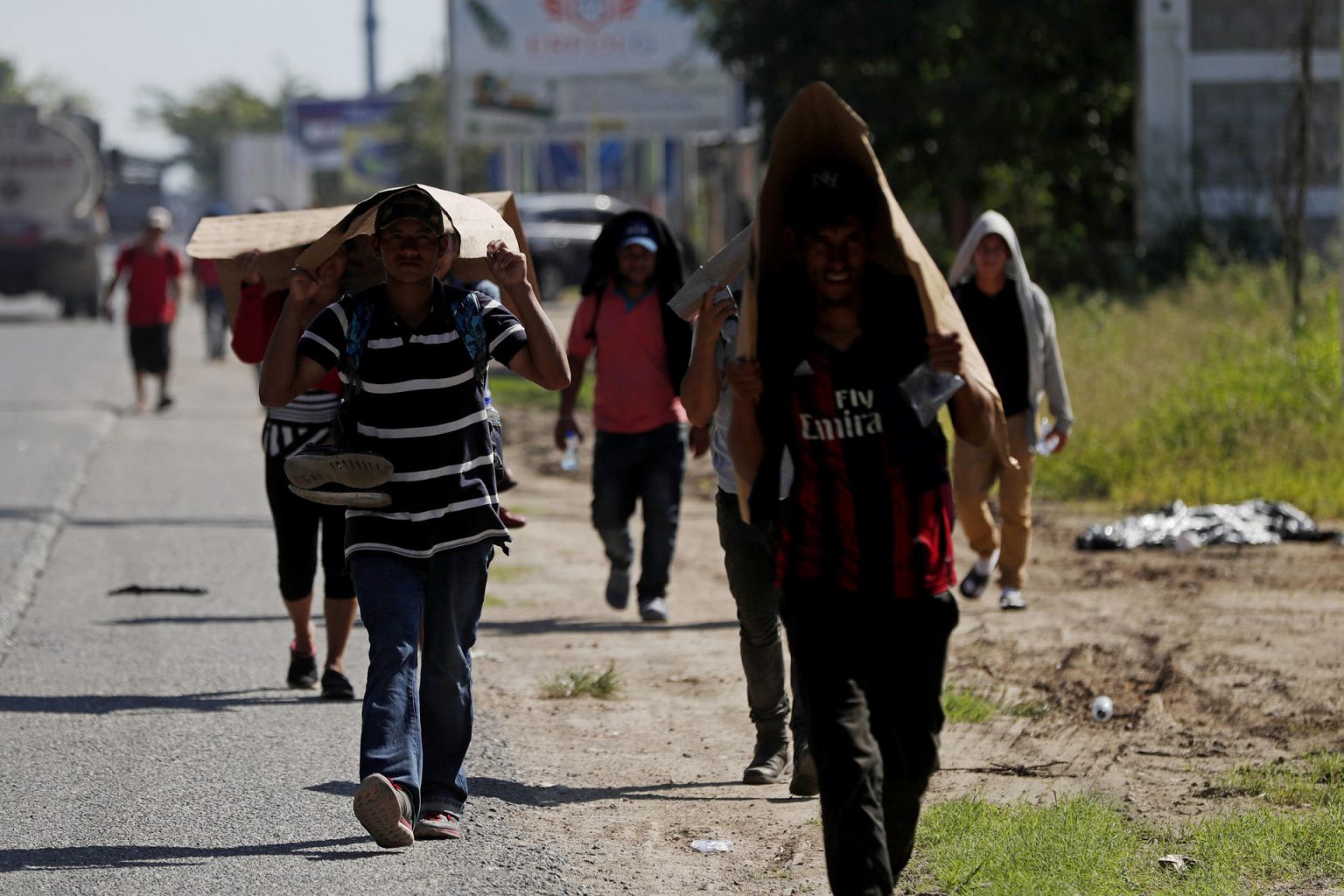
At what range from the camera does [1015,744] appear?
6387 mm

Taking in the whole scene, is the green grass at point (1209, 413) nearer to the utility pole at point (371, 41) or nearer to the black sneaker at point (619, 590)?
the black sneaker at point (619, 590)

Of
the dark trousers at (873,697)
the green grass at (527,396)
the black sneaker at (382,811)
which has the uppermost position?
the dark trousers at (873,697)

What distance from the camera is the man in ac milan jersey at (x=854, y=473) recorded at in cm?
415

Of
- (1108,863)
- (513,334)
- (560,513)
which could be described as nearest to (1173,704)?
(1108,863)

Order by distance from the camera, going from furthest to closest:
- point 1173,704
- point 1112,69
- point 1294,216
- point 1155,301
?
point 1112,69 < point 1155,301 < point 1294,216 < point 1173,704

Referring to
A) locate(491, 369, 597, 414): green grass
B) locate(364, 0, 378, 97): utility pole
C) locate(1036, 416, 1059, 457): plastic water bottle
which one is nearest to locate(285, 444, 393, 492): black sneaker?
locate(1036, 416, 1059, 457): plastic water bottle

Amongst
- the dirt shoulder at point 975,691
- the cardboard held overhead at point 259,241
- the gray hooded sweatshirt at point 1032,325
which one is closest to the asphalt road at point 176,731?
the dirt shoulder at point 975,691

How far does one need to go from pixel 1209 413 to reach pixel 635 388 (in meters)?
5.91

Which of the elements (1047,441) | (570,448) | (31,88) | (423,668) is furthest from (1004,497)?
(31,88)

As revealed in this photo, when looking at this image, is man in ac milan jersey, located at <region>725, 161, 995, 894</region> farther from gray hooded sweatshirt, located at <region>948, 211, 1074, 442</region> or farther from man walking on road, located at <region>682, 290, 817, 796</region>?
gray hooded sweatshirt, located at <region>948, 211, 1074, 442</region>

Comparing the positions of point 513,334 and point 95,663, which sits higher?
point 513,334

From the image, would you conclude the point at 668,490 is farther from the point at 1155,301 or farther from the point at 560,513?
the point at 1155,301

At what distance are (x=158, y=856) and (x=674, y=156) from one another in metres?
48.8

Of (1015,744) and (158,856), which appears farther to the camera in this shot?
(1015,744)
